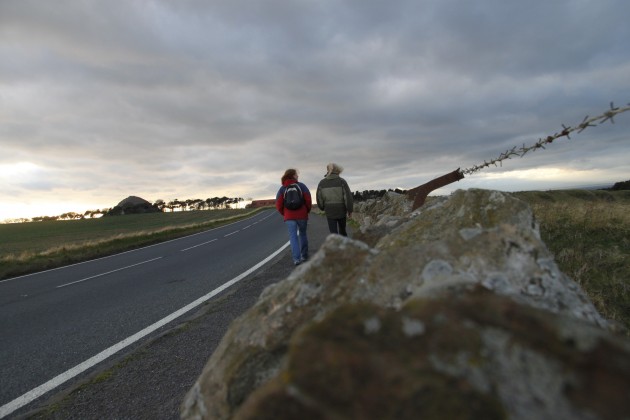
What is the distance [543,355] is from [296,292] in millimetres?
1284

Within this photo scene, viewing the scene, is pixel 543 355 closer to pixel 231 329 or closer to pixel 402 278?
pixel 402 278

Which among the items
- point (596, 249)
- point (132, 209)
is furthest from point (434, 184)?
point (132, 209)

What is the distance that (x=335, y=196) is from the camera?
729 centimetres

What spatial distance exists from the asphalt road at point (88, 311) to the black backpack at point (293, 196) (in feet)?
6.25

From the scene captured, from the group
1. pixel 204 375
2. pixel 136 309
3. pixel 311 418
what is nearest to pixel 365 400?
pixel 311 418

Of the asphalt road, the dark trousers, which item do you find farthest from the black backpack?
the asphalt road

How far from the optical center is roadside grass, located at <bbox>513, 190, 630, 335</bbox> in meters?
5.12

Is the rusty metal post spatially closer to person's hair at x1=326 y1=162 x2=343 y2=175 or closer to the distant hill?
person's hair at x1=326 y1=162 x2=343 y2=175

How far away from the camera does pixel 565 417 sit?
970 mm

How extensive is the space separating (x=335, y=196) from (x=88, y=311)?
5009 mm

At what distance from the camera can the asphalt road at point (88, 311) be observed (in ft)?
12.7

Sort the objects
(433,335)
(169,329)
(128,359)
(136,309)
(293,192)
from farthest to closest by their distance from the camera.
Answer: (293,192), (136,309), (169,329), (128,359), (433,335)

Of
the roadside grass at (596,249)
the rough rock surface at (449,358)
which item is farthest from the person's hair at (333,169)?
the rough rock surface at (449,358)

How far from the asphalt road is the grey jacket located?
244cm
